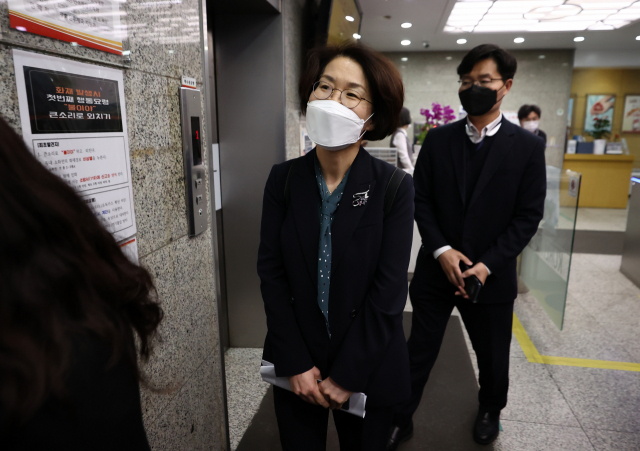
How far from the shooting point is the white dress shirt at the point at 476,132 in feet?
6.24

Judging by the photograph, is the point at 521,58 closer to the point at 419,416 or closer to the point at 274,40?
the point at 274,40

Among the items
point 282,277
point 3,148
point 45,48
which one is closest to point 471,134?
point 282,277

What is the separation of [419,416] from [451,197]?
118 centimetres

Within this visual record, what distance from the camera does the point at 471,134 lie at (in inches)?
76.3

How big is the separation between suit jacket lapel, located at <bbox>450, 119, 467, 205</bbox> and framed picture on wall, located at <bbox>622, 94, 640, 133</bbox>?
11988 millimetres

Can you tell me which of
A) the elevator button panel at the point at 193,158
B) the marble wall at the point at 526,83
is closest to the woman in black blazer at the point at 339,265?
the elevator button panel at the point at 193,158

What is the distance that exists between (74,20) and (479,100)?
1572 millimetres

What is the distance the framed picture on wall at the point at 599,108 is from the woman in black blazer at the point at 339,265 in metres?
12.3

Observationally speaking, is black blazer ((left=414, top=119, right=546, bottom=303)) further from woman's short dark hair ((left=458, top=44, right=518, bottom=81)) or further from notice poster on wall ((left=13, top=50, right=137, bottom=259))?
notice poster on wall ((left=13, top=50, right=137, bottom=259))

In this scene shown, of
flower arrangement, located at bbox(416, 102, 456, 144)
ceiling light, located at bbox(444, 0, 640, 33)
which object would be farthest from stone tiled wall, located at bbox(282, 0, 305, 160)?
ceiling light, located at bbox(444, 0, 640, 33)

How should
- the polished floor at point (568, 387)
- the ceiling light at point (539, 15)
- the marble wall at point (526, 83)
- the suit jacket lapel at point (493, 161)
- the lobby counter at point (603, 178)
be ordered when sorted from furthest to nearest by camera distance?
1. the lobby counter at point (603, 178)
2. the marble wall at point (526, 83)
3. the ceiling light at point (539, 15)
4. the polished floor at point (568, 387)
5. the suit jacket lapel at point (493, 161)

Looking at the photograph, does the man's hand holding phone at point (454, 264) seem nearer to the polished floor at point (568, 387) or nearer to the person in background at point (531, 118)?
the polished floor at point (568, 387)

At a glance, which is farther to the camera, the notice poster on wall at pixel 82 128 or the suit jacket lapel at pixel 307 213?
the suit jacket lapel at pixel 307 213

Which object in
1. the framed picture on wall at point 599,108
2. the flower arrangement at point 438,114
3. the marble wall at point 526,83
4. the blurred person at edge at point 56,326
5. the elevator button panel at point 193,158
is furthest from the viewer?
the framed picture on wall at point 599,108
